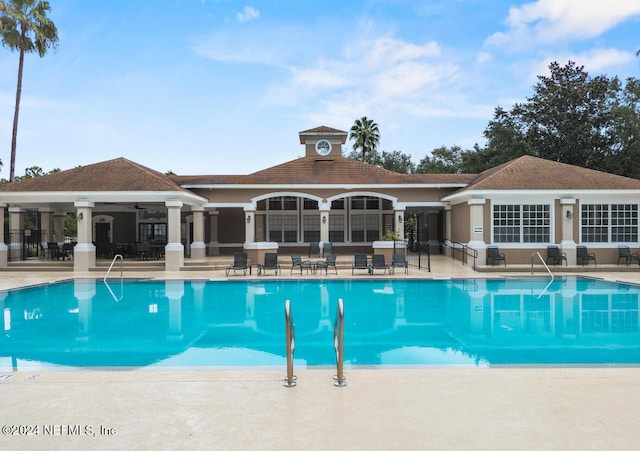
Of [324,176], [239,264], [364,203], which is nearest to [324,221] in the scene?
[324,176]

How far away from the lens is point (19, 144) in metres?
34.7

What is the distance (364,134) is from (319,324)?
39.6 metres

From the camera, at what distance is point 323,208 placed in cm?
2359

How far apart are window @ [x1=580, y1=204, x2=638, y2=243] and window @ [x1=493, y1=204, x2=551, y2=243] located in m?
1.83

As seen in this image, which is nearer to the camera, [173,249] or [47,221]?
[173,249]

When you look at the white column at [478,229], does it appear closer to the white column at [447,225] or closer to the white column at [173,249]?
the white column at [447,225]

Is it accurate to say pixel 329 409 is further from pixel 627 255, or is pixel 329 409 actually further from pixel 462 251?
pixel 627 255

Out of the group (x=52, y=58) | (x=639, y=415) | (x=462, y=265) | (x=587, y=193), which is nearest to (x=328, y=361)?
(x=639, y=415)

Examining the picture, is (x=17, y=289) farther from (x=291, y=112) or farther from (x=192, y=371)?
(x=291, y=112)

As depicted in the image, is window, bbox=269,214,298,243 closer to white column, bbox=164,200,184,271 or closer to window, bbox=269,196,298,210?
window, bbox=269,196,298,210

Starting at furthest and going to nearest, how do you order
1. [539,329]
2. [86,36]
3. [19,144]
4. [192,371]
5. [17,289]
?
[19,144], [86,36], [17,289], [539,329], [192,371]

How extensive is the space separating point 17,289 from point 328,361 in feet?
42.8

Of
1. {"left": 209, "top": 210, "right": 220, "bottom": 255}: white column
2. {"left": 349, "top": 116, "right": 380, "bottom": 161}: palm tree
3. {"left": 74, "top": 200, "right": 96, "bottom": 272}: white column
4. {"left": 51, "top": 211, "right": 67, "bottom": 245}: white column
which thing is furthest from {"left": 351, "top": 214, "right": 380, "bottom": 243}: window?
{"left": 349, "top": 116, "right": 380, "bottom": 161}: palm tree

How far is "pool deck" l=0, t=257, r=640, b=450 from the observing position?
385 centimetres
